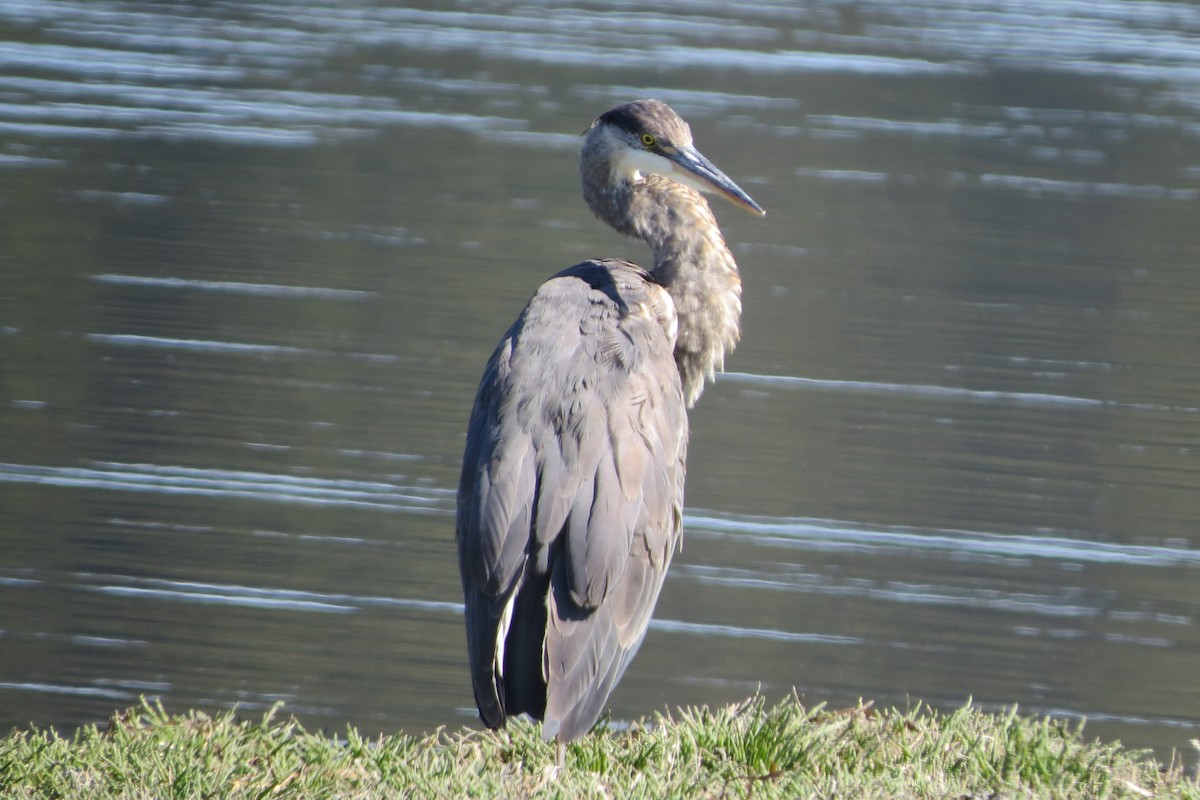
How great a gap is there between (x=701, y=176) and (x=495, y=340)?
11.7 ft

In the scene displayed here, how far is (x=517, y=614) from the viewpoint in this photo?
3959mm

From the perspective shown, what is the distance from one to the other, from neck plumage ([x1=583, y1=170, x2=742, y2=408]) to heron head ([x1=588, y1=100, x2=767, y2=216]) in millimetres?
71

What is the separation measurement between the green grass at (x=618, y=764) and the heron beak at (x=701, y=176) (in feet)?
5.32

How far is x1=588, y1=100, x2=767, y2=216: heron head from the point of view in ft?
16.7

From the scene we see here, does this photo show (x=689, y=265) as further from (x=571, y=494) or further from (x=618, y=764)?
(x=618, y=764)

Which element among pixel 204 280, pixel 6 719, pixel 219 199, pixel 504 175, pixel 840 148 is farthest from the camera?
pixel 840 148

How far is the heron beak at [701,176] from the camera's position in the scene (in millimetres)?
5062

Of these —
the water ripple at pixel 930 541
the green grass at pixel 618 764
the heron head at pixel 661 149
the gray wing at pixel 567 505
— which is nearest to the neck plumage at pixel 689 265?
the heron head at pixel 661 149

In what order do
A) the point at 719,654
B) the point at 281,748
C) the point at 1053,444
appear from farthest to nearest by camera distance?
the point at 1053,444 → the point at 719,654 → the point at 281,748

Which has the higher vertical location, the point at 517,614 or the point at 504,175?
the point at 517,614

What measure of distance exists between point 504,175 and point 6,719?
7095 millimetres

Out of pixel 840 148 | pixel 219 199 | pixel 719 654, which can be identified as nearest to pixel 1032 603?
pixel 719 654

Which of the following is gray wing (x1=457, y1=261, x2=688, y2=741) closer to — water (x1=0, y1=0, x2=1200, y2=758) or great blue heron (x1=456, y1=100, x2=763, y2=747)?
great blue heron (x1=456, y1=100, x2=763, y2=747)

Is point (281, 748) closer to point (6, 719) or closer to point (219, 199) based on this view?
point (6, 719)
